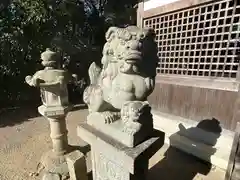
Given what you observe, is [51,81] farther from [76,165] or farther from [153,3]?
[153,3]

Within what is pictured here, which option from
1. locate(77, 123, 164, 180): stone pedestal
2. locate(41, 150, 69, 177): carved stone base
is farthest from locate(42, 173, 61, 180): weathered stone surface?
locate(77, 123, 164, 180): stone pedestal

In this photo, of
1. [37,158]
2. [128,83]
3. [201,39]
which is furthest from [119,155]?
[201,39]

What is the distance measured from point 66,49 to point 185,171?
554cm

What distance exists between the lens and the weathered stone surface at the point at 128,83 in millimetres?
1655

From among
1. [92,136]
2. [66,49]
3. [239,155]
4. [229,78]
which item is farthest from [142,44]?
[66,49]

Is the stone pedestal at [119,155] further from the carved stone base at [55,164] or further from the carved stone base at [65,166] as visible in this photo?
the carved stone base at [55,164]

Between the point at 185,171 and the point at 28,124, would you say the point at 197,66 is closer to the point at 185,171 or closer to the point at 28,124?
the point at 185,171

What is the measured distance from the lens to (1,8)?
5.83 meters

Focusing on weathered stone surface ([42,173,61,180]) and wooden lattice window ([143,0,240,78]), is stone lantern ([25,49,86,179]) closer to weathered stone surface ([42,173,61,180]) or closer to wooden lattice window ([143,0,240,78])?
weathered stone surface ([42,173,61,180])

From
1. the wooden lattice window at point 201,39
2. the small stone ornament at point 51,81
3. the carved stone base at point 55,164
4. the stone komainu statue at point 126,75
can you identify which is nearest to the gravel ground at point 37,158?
the carved stone base at point 55,164

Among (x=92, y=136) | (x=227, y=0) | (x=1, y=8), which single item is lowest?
(x=92, y=136)

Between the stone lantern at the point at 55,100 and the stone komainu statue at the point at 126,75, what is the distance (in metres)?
0.88

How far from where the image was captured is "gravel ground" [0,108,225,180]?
2.91 m

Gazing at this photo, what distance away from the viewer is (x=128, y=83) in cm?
177
